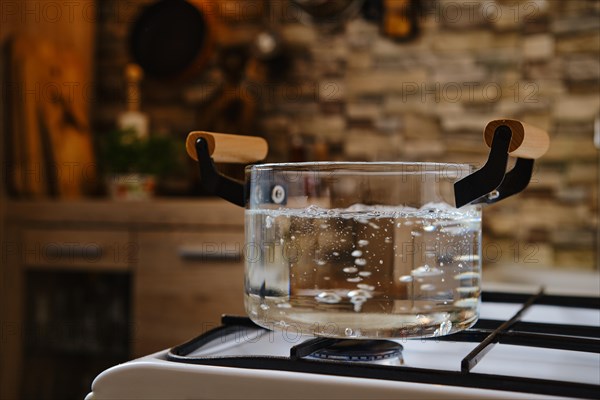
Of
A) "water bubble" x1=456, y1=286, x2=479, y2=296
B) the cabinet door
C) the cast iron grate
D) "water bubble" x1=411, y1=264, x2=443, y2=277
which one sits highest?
"water bubble" x1=411, y1=264, x2=443, y2=277

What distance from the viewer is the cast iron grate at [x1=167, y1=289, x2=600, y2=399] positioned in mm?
445

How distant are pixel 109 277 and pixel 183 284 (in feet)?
0.96

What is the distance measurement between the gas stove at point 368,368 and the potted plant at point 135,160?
1630mm

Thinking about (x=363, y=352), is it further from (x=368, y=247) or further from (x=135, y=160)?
(x=135, y=160)

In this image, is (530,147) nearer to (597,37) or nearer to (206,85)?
(597,37)

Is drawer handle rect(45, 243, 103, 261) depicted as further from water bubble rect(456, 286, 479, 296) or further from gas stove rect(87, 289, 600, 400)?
water bubble rect(456, 286, 479, 296)

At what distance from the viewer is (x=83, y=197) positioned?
8.04ft

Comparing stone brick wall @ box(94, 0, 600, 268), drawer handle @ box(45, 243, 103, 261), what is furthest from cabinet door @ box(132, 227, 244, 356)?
stone brick wall @ box(94, 0, 600, 268)

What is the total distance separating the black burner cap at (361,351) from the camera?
0.54 metres

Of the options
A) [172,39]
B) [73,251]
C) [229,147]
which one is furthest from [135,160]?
[229,147]

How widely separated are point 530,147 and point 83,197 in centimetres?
207

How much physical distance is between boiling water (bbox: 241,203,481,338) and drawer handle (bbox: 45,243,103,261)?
1.61m

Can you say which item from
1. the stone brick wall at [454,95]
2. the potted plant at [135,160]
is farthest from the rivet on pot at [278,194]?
the potted plant at [135,160]

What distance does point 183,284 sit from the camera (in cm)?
202
